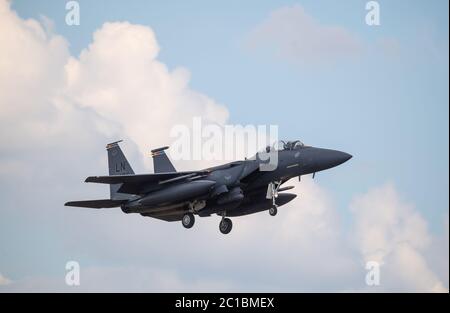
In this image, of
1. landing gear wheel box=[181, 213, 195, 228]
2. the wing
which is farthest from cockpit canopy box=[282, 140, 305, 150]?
landing gear wheel box=[181, 213, 195, 228]

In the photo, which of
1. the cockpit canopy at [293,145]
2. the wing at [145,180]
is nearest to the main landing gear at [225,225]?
the wing at [145,180]

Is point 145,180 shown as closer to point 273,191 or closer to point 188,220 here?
point 188,220

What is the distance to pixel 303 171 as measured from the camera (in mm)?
38844

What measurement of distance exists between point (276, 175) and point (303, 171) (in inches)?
51.1

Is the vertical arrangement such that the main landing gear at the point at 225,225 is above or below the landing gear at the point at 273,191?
below

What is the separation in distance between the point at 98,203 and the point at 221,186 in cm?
575

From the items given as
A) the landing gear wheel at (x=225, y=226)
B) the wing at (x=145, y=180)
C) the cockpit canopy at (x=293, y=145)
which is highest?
the cockpit canopy at (x=293, y=145)

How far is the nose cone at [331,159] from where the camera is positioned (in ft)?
126

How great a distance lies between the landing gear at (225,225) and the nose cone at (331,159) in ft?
18.4

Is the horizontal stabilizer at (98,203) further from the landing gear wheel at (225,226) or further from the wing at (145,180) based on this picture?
the landing gear wheel at (225,226)

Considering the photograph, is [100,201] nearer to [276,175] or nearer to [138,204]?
[138,204]

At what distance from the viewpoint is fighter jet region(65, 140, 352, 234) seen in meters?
38.9
